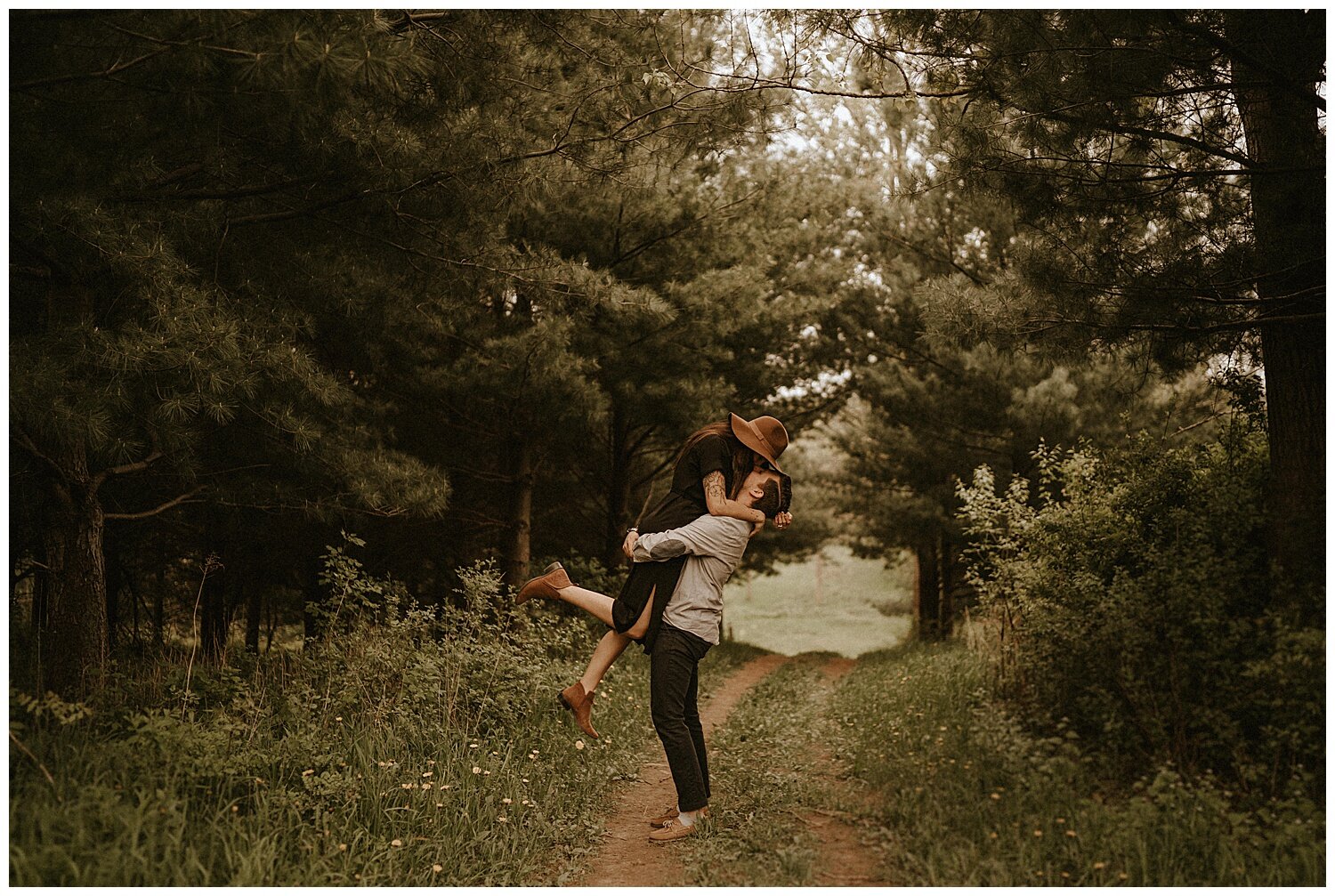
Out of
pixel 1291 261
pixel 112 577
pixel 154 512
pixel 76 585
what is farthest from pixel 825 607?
pixel 76 585

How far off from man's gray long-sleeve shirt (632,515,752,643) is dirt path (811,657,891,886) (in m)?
1.23

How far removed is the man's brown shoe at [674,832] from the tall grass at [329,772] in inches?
16.1

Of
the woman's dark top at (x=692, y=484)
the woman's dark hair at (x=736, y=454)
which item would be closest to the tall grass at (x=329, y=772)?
the woman's dark top at (x=692, y=484)

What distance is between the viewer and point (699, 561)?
4.71 meters

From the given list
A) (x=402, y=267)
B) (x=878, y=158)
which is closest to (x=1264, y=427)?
(x=402, y=267)

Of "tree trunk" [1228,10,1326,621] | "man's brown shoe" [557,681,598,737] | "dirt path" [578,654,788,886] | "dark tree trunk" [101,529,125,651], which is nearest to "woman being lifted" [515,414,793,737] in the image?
"man's brown shoe" [557,681,598,737]

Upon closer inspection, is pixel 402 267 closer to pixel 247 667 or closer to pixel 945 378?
pixel 247 667

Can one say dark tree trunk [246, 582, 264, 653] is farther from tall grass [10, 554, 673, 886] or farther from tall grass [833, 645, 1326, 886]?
tall grass [833, 645, 1326, 886]

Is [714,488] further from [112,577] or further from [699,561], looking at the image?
[112,577]

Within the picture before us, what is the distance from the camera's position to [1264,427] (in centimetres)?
545

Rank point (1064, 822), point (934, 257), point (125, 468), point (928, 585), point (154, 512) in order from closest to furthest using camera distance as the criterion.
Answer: point (1064, 822) < point (125, 468) < point (154, 512) < point (934, 257) < point (928, 585)

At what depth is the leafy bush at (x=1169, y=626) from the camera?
13.2 feet

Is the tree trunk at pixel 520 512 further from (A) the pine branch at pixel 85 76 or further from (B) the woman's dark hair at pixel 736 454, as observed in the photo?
(A) the pine branch at pixel 85 76

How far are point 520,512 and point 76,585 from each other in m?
5.77
